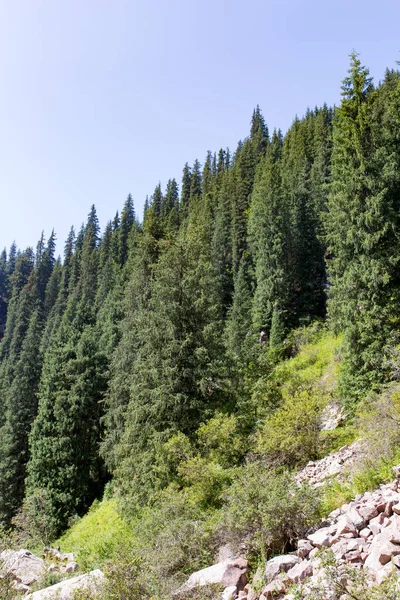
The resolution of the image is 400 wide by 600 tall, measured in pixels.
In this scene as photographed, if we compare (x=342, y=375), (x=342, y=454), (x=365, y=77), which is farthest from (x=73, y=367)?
(x=365, y=77)

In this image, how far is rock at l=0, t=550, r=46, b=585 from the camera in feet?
36.7

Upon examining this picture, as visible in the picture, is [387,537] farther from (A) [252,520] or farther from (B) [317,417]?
(B) [317,417]

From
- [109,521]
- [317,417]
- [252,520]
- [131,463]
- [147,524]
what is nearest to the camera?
[252,520]

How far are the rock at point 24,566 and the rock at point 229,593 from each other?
6567 mm

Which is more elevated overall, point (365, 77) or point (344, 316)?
point (365, 77)

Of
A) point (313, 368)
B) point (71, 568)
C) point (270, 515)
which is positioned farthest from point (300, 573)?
point (313, 368)

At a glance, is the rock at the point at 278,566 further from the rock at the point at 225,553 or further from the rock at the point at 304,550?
the rock at the point at 225,553

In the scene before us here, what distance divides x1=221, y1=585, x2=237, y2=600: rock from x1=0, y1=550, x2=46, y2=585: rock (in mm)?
6567

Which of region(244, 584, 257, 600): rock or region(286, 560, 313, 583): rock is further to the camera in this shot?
region(244, 584, 257, 600): rock

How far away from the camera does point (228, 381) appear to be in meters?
17.9

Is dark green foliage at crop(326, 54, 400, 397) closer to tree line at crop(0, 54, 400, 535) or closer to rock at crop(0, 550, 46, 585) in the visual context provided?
tree line at crop(0, 54, 400, 535)

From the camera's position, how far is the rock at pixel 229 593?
684cm

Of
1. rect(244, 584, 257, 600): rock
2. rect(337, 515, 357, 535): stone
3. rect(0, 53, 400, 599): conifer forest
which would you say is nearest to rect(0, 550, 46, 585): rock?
rect(0, 53, 400, 599): conifer forest

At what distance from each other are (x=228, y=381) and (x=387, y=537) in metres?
11.9
